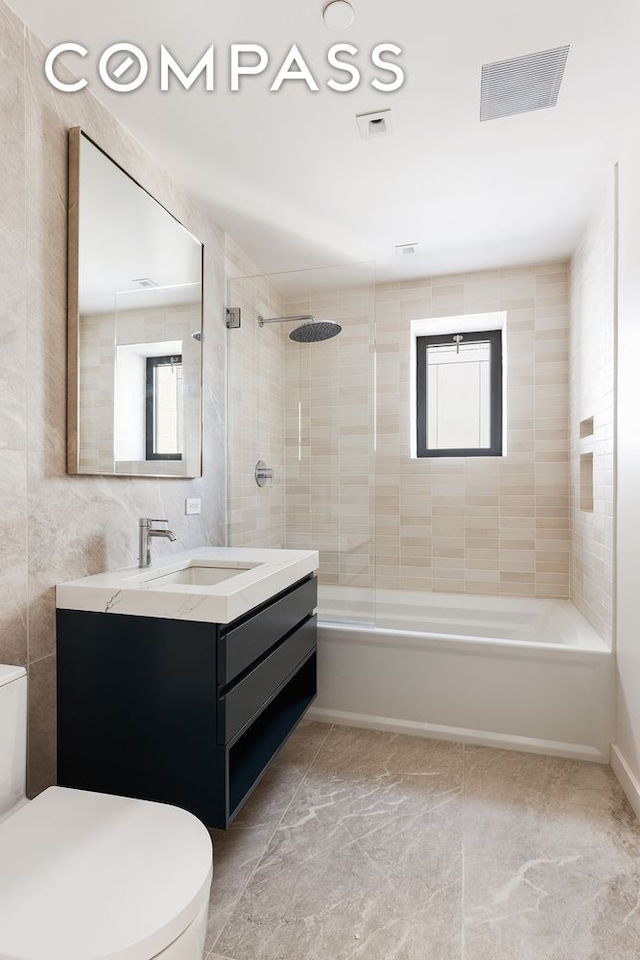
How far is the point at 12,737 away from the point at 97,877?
39 centimetres

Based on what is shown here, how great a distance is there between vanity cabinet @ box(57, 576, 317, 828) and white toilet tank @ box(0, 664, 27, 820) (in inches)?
11.8

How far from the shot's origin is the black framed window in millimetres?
2049

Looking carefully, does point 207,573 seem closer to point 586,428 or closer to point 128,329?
point 128,329

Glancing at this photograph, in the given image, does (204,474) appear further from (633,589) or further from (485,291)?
(485,291)

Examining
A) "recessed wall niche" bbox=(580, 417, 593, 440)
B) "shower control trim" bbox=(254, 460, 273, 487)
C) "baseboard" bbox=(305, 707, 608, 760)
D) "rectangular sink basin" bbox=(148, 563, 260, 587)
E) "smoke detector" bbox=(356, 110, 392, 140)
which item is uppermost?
"smoke detector" bbox=(356, 110, 392, 140)

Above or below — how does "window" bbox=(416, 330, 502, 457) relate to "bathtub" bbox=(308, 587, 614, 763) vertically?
above

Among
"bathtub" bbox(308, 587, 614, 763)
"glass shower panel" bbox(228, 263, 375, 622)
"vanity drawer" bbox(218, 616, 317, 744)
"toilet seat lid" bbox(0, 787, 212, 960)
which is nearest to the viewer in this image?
"toilet seat lid" bbox(0, 787, 212, 960)

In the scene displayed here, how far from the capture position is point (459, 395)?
11.4 ft

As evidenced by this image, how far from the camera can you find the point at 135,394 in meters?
1.96

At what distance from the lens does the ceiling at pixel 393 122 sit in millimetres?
1442

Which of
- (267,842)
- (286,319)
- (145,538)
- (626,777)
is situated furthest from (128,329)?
(626,777)

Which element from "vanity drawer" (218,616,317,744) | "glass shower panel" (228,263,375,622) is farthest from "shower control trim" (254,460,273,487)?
"vanity drawer" (218,616,317,744)

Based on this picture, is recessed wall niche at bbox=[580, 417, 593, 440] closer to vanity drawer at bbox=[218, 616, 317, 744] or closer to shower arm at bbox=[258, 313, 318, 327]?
shower arm at bbox=[258, 313, 318, 327]

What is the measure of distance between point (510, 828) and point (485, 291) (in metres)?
2.85
